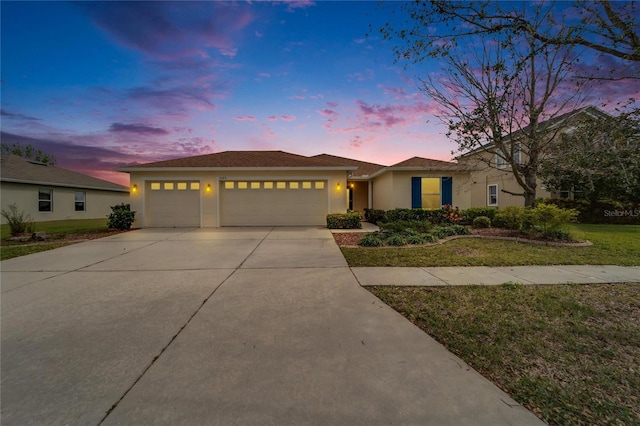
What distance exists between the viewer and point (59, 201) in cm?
1734

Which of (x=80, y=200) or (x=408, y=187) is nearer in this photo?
(x=408, y=187)

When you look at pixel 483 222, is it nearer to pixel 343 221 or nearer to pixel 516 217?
pixel 516 217

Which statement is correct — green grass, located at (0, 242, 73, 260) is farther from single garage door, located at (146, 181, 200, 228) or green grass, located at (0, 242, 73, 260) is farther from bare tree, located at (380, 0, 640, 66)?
bare tree, located at (380, 0, 640, 66)

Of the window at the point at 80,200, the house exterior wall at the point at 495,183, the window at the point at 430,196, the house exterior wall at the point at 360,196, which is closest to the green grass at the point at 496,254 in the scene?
the window at the point at 430,196

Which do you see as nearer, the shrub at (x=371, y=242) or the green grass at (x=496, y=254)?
the green grass at (x=496, y=254)

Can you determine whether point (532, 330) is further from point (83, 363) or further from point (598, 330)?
point (83, 363)

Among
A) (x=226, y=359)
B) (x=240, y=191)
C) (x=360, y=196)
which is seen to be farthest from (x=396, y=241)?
(x=360, y=196)

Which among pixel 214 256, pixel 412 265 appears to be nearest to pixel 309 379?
pixel 412 265

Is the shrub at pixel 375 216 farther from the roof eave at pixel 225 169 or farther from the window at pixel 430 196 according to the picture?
A: the roof eave at pixel 225 169

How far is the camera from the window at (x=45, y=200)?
16.2 meters

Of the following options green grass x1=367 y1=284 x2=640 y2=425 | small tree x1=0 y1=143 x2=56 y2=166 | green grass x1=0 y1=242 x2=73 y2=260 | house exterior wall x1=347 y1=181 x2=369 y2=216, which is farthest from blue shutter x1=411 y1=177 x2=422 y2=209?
small tree x1=0 y1=143 x2=56 y2=166

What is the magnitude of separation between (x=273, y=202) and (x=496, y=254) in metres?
9.79

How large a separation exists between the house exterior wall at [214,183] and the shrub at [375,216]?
2232mm

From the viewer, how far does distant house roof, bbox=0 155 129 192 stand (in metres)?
14.9
